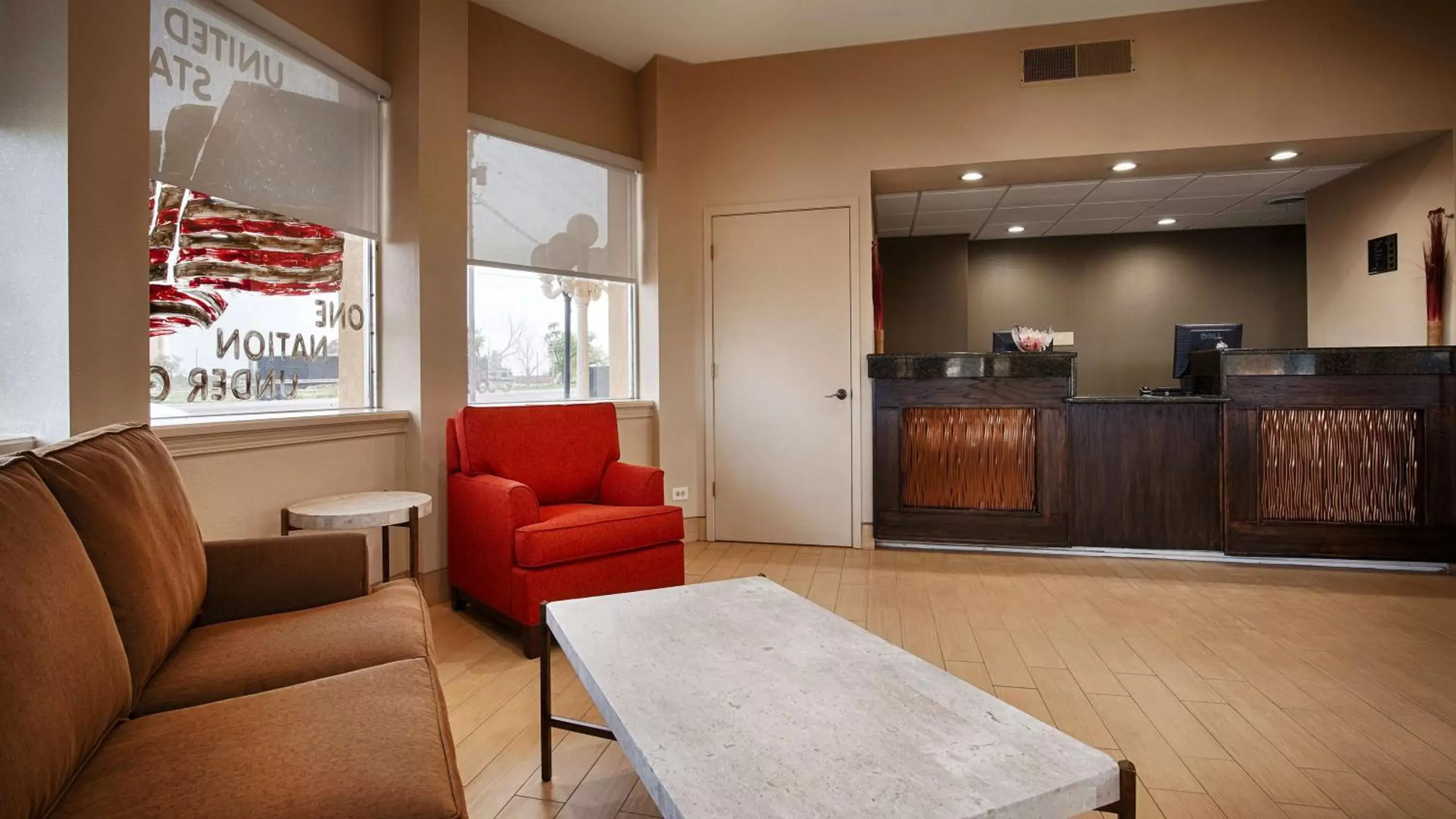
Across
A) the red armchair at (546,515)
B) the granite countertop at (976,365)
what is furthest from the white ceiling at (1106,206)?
the red armchair at (546,515)

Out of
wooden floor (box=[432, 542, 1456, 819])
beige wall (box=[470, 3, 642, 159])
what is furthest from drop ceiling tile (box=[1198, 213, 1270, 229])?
beige wall (box=[470, 3, 642, 159])

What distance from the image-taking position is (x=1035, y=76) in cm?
412

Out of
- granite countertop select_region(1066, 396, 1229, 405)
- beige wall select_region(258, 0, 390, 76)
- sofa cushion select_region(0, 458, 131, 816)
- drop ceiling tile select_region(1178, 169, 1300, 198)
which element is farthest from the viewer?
drop ceiling tile select_region(1178, 169, 1300, 198)

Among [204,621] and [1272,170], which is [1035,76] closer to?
[1272,170]

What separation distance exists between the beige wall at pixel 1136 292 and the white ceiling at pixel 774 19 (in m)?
3.54

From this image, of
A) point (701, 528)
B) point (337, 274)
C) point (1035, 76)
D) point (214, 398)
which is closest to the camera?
point (214, 398)

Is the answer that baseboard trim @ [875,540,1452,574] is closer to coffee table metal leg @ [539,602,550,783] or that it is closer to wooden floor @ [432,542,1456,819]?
wooden floor @ [432,542,1456,819]

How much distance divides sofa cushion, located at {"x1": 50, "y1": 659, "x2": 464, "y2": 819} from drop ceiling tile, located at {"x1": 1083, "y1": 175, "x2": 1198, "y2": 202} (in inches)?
208

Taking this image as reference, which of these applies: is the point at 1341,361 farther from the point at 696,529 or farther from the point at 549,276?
the point at 549,276

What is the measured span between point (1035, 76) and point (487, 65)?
310cm

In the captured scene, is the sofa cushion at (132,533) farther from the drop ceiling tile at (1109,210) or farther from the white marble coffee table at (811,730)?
the drop ceiling tile at (1109,210)

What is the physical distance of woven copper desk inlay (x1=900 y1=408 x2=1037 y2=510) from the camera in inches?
163

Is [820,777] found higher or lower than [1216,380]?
lower

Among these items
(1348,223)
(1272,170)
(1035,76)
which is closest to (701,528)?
(1035,76)
